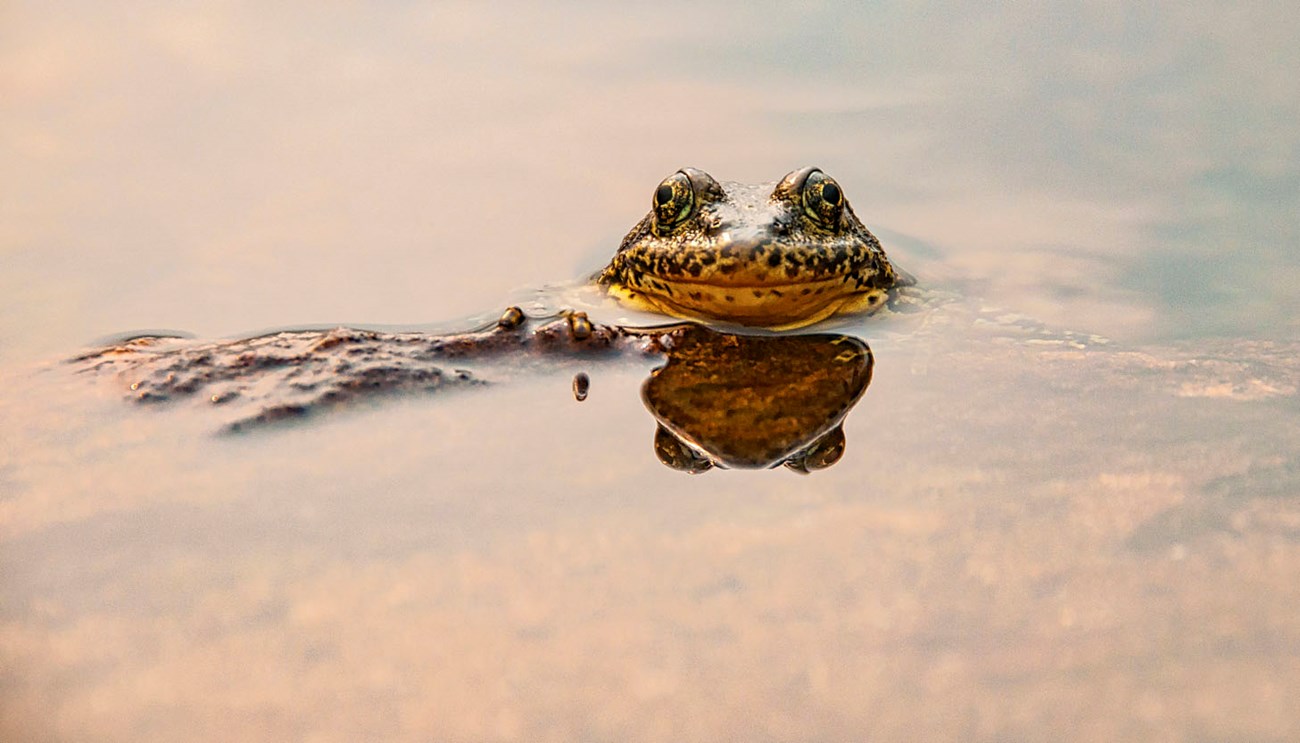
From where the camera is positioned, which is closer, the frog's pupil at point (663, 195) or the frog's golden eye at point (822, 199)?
the frog's golden eye at point (822, 199)

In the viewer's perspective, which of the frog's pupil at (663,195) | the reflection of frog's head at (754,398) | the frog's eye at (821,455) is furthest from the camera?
the frog's pupil at (663,195)

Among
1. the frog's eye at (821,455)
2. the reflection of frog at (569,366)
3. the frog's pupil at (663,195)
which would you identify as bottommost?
the frog's eye at (821,455)

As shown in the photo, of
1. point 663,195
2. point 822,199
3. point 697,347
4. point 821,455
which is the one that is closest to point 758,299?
point 697,347

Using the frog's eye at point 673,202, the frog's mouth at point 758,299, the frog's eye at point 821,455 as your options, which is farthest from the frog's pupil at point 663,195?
the frog's eye at point 821,455

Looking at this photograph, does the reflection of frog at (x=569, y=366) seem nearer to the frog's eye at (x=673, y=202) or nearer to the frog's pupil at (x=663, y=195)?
the frog's eye at (x=673, y=202)

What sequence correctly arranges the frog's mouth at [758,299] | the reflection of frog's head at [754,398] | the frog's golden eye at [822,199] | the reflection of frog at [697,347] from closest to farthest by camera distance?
the reflection of frog's head at [754,398], the reflection of frog at [697,347], the frog's mouth at [758,299], the frog's golden eye at [822,199]

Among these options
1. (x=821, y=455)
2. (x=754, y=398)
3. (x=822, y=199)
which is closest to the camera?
(x=821, y=455)

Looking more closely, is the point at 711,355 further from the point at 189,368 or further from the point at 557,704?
the point at 557,704

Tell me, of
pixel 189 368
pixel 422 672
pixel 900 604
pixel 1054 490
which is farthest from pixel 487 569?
pixel 189 368

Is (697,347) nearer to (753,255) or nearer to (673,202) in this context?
(753,255)
